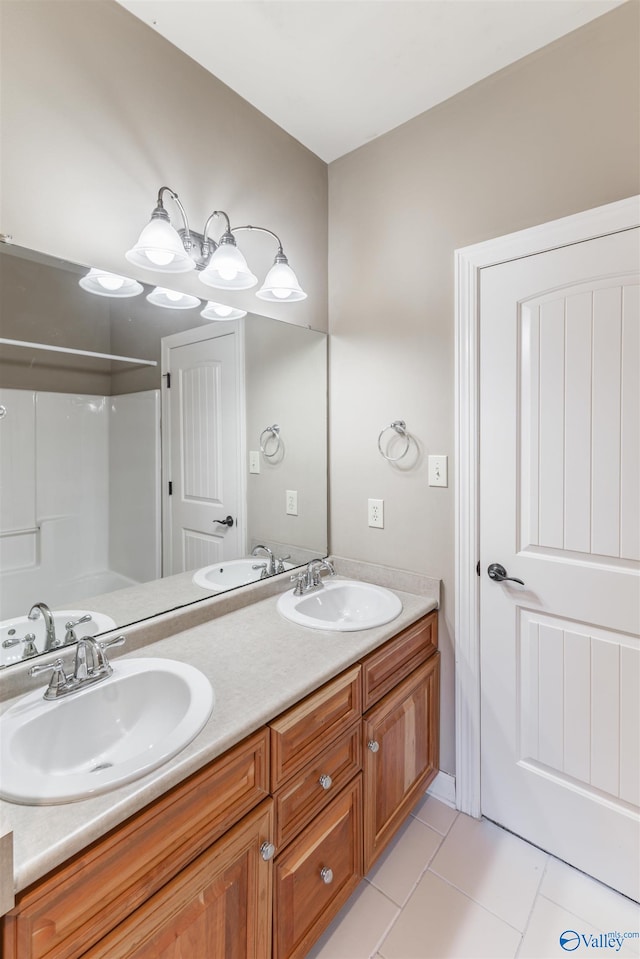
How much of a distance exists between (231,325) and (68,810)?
1.38 metres

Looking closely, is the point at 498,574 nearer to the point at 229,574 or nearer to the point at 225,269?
the point at 229,574

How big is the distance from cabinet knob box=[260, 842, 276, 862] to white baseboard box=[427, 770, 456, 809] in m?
0.99

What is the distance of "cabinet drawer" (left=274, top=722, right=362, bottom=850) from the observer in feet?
3.36

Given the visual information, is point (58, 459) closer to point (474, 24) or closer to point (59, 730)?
point (59, 730)

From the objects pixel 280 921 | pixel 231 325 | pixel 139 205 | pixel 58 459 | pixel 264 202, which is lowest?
pixel 280 921

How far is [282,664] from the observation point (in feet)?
3.88

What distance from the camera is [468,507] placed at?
5.24 feet

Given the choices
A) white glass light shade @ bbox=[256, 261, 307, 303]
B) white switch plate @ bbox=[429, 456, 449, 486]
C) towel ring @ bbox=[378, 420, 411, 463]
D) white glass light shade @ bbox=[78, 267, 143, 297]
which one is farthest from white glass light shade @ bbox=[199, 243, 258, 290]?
white switch plate @ bbox=[429, 456, 449, 486]

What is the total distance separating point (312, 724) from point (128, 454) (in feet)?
2.93

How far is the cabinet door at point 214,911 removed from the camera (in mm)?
755

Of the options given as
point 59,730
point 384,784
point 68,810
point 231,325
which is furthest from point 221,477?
point 384,784

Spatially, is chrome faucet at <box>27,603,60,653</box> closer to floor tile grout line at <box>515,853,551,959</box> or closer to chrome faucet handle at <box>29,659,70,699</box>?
chrome faucet handle at <box>29,659,70,699</box>
